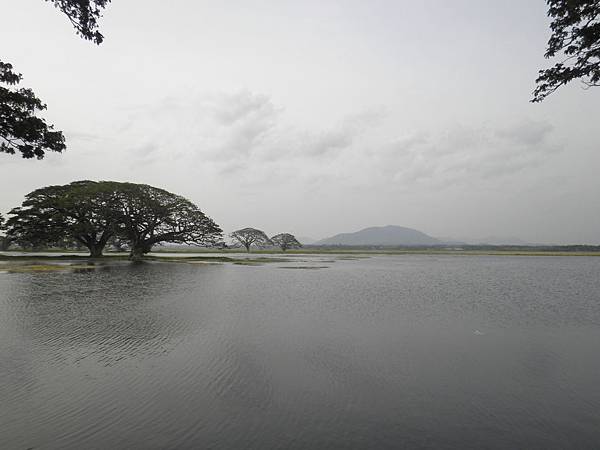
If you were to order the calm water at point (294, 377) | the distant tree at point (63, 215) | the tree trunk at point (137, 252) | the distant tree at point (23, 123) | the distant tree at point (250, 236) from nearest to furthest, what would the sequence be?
1. the calm water at point (294, 377)
2. the distant tree at point (23, 123)
3. the distant tree at point (63, 215)
4. the tree trunk at point (137, 252)
5. the distant tree at point (250, 236)

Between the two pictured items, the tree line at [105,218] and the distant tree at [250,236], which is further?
the distant tree at [250,236]

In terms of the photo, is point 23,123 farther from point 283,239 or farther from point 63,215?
point 283,239

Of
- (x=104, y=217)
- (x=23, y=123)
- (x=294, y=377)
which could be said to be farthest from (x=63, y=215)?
(x=294, y=377)

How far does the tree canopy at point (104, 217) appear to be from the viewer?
47.9 metres

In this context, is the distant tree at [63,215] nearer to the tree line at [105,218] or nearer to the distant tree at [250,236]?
the tree line at [105,218]

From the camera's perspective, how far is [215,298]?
17.4m

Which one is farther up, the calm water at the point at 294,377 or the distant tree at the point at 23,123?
the distant tree at the point at 23,123

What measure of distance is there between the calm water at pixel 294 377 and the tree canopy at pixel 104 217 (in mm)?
39578

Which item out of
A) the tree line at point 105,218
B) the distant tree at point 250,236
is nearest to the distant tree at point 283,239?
the distant tree at point 250,236

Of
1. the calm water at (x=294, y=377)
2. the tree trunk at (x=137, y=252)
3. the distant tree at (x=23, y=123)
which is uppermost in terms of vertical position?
the distant tree at (x=23, y=123)

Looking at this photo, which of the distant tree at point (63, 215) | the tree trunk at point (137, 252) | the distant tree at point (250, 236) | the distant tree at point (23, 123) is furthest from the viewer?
the distant tree at point (250, 236)

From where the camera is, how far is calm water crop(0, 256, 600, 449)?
476cm

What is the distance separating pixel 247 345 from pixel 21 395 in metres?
4.89

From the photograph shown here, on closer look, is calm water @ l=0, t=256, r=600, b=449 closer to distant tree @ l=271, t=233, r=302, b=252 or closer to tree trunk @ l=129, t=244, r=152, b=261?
tree trunk @ l=129, t=244, r=152, b=261
